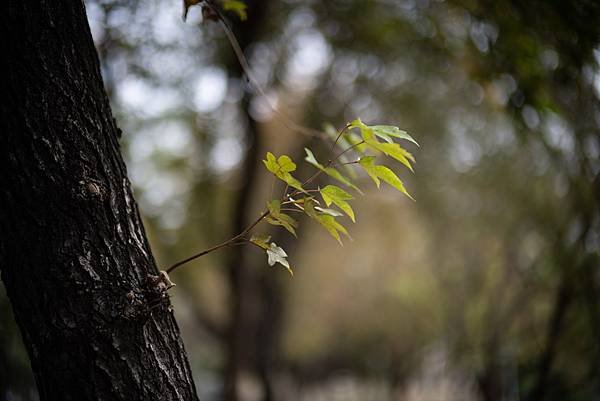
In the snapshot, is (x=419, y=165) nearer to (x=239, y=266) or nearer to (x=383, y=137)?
(x=239, y=266)

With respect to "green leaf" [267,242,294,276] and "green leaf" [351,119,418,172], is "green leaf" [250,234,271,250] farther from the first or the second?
"green leaf" [351,119,418,172]

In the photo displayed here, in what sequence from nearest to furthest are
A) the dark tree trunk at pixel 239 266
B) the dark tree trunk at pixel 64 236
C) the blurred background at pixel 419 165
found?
the dark tree trunk at pixel 64 236 < the blurred background at pixel 419 165 < the dark tree trunk at pixel 239 266

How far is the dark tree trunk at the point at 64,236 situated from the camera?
3.91 feet

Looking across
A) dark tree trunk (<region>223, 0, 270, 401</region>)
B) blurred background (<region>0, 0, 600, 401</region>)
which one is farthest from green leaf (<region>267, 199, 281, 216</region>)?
dark tree trunk (<region>223, 0, 270, 401</region>)

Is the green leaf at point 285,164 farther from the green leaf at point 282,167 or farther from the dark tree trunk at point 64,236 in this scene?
the dark tree trunk at point 64,236

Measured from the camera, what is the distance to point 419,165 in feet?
24.8

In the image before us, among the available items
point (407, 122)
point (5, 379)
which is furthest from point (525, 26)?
point (407, 122)

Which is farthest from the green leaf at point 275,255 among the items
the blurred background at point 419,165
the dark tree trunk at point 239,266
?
the dark tree trunk at point 239,266

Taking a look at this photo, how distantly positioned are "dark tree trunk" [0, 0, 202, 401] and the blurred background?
48.8 inches

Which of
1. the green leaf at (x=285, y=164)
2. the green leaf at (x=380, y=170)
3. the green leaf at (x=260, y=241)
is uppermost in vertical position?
the green leaf at (x=285, y=164)

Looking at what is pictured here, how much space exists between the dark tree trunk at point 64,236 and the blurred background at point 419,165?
1238mm

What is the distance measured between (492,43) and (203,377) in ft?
43.1

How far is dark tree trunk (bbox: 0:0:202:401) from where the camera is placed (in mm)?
1192

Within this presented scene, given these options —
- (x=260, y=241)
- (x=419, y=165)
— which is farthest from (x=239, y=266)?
(x=260, y=241)
